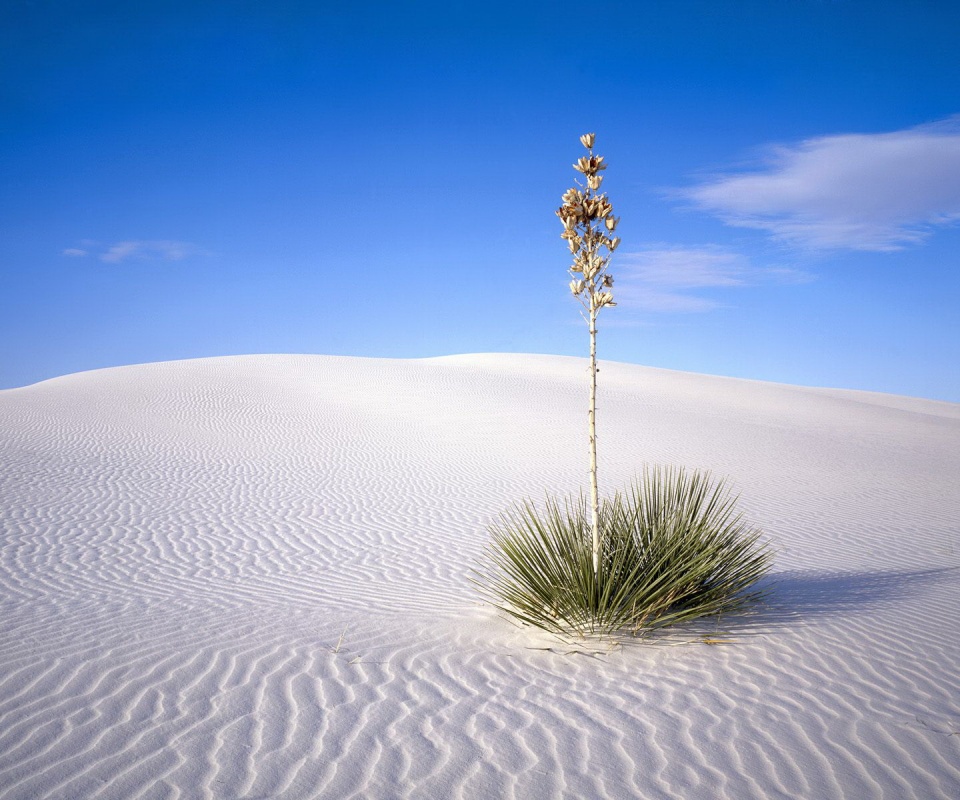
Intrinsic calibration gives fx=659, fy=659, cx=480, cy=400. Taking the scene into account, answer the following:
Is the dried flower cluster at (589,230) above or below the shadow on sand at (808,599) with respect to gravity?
above

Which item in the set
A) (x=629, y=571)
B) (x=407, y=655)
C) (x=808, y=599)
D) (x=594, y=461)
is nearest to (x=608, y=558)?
(x=629, y=571)

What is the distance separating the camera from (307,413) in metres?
26.3

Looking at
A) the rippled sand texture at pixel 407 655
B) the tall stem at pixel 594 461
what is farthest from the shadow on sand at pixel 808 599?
the tall stem at pixel 594 461

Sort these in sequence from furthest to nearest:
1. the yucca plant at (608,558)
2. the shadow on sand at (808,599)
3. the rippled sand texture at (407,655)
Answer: the shadow on sand at (808,599)
the yucca plant at (608,558)
the rippled sand texture at (407,655)

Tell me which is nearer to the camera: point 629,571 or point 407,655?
point 407,655

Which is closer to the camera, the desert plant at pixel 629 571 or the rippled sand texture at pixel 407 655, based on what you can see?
the rippled sand texture at pixel 407 655

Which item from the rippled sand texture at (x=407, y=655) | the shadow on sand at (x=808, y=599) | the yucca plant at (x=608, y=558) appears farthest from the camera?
the shadow on sand at (x=808, y=599)

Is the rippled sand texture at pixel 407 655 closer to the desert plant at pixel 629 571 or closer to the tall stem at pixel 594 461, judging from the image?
the desert plant at pixel 629 571

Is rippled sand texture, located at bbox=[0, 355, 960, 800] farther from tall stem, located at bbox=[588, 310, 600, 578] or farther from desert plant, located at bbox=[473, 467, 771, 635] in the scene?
tall stem, located at bbox=[588, 310, 600, 578]

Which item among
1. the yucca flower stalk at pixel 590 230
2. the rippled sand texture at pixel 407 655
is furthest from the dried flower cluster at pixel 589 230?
the rippled sand texture at pixel 407 655

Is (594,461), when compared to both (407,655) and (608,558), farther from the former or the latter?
(407,655)

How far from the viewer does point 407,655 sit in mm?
4719

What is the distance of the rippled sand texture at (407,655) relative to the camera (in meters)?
3.14

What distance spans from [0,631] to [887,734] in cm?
640
